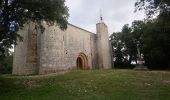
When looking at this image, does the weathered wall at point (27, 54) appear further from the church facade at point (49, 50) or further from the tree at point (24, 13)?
the tree at point (24, 13)

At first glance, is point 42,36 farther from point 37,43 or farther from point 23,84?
point 23,84

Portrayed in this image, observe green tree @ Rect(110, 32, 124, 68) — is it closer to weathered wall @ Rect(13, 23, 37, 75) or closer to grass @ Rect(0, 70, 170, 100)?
weathered wall @ Rect(13, 23, 37, 75)

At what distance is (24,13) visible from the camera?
54.0 feet

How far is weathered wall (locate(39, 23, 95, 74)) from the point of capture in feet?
80.5

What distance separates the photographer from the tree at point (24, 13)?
51.6ft

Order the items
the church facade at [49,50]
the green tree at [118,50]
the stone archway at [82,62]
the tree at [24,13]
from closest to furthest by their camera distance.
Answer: the tree at [24,13] → the church facade at [49,50] → the stone archway at [82,62] → the green tree at [118,50]

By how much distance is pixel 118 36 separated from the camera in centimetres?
4894

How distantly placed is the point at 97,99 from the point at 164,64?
99.3ft

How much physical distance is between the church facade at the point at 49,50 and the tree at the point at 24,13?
363 cm

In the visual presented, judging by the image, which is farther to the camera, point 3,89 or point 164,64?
point 164,64

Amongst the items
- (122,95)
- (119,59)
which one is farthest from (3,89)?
(119,59)

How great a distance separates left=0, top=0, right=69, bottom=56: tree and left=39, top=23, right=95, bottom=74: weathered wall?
7216 mm

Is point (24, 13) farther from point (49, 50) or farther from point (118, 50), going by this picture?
point (118, 50)

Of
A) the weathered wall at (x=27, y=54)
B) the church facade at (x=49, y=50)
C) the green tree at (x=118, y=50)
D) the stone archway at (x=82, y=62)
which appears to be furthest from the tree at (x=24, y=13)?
the green tree at (x=118, y=50)
